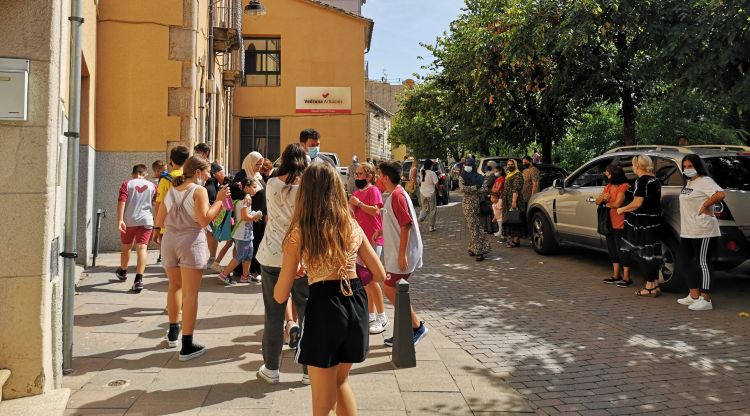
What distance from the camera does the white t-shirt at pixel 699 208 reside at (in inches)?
278

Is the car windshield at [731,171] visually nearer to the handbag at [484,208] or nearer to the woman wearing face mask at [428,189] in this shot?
the handbag at [484,208]

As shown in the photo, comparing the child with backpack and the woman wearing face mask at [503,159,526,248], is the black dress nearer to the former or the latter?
the woman wearing face mask at [503,159,526,248]

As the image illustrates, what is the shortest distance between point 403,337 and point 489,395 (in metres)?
0.85

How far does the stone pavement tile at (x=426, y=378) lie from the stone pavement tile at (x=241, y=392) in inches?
32.1

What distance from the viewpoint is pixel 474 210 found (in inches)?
428

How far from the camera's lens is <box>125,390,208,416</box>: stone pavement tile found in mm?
4008

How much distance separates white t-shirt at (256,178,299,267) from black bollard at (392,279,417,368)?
1.10 meters

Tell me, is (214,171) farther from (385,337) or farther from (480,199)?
(480,199)

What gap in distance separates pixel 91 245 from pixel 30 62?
681cm

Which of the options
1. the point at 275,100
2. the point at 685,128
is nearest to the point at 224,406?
the point at 685,128

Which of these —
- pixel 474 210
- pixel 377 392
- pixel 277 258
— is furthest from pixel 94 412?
pixel 474 210

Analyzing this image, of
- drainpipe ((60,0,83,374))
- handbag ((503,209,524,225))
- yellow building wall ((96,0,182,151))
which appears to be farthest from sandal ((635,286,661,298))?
yellow building wall ((96,0,182,151))

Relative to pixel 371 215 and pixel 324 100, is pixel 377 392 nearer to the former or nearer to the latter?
pixel 371 215

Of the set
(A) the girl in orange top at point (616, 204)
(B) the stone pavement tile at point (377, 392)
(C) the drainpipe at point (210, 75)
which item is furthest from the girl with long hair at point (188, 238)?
(C) the drainpipe at point (210, 75)
